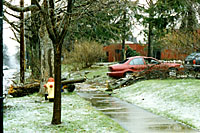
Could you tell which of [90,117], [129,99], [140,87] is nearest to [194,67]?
[140,87]

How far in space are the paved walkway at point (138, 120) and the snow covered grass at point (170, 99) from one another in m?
0.41

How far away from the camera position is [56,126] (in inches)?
315

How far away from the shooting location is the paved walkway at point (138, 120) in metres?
7.81

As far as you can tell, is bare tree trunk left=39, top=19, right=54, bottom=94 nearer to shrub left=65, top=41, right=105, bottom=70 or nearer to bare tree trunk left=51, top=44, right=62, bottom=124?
bare tree trunk left=51, top=44, right=62, bottom=124

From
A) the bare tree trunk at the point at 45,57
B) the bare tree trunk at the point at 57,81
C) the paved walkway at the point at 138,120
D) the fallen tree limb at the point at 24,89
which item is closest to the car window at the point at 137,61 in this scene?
the fallen tree limb at the point at 24,89

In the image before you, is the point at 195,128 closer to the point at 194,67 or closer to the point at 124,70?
the point at 194,67

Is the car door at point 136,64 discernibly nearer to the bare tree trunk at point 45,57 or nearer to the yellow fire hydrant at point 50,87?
the bare tree trunk at point 45,57

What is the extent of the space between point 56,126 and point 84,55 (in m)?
27.1

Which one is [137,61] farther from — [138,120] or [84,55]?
[84,55]

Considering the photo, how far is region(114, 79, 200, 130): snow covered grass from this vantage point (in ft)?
31.4

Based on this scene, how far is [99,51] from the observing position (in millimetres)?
35500

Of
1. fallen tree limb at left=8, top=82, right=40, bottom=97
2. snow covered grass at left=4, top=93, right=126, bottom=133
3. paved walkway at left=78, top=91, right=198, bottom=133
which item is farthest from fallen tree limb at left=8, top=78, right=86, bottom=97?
paved walkway at left=78, top=91, right=198, bottom=133

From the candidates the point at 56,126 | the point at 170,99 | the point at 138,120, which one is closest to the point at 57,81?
the point at 56,126

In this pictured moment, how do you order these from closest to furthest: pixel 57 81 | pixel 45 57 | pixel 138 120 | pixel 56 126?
pixel 56 126, pixel 57 81, pixel 138 120, pixel 45 57
